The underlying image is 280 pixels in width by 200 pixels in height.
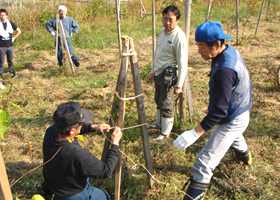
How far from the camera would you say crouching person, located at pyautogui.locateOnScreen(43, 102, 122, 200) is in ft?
5.98

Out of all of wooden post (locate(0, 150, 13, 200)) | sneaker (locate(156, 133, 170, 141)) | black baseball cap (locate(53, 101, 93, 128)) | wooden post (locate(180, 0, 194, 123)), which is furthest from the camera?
sneaker (locate(156, 133, 170, 141))

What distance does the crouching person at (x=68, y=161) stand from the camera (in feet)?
5.98

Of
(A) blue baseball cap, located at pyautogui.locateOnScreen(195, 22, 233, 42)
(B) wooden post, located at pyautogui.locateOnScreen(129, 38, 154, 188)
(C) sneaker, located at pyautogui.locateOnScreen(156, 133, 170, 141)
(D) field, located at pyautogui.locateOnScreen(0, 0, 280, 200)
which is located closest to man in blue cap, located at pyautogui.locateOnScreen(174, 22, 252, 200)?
(A) blue baseball cap, located at pyautogui.locateOnScreen(195, 22, 233, 42)

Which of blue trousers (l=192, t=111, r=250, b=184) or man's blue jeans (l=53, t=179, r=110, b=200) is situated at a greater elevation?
blue trousers (l=192, t=111, r=250, b=184)

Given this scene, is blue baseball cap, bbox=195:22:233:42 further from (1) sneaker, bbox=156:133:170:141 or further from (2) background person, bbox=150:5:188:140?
(1) sneaker, bbox=156:133:170:141

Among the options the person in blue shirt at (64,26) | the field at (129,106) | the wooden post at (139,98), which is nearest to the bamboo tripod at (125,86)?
the wooden post at (139,98)

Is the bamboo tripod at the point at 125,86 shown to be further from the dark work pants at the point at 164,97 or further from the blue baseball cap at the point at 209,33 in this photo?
the dark work pants at the point at 164,97

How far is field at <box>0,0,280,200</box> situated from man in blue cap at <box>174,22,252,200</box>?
0.53 m

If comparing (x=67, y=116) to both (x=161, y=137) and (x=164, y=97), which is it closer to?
A: (x=164, y=97)

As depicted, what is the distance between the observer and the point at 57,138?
6.31ft

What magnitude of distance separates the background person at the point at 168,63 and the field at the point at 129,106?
1.40ft

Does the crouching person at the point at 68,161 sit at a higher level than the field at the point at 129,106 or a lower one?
higher

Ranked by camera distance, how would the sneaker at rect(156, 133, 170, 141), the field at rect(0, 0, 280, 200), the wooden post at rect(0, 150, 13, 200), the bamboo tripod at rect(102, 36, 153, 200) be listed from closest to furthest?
the wooden post at rect(0, 150, 13, 200) < the bamboo tripod at rect(102, 36, 153, 200) < the field at rect(0, 0, 280, 200) < the sneaker at rect(156, 133, 170, 141)

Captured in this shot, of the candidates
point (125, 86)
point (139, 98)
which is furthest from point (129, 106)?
point (125, 86)
